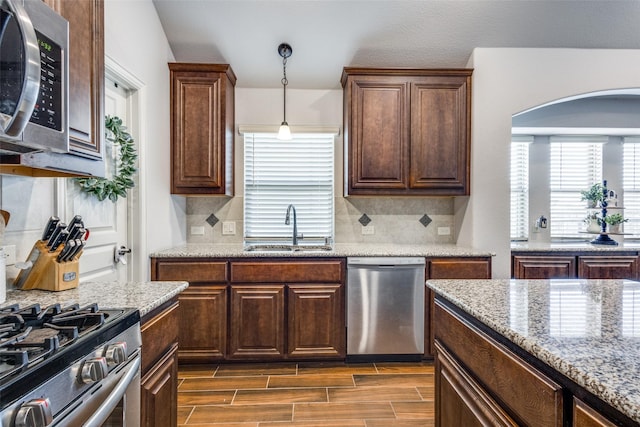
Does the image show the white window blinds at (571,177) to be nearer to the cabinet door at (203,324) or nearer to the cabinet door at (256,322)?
the cabinet door at (256,322)

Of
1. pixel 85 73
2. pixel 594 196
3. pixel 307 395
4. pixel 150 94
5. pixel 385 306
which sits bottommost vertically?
pixel 307 395

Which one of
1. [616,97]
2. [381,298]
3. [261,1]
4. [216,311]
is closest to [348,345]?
[381,298]

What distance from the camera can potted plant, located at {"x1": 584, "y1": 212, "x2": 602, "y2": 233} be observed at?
3975 millimetres

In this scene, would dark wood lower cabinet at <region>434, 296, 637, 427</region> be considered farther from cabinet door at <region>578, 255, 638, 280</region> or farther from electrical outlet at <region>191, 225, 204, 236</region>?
cabinet door at <region>578, 255, 638, 280</region>

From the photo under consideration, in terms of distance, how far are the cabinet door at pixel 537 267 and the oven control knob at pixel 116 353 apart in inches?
131

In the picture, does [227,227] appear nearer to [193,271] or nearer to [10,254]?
[193,271]

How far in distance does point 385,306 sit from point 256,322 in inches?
40.1

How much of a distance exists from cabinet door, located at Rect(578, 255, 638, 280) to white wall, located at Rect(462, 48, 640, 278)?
0.95m

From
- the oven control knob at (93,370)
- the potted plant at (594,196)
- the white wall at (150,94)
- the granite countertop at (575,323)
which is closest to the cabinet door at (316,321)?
the white wall at (150,94)

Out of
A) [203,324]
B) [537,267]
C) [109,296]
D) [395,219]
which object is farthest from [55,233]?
[537,267]

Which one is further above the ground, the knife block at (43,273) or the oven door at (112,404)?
the knife block at (43,273)

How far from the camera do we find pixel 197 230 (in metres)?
3.58

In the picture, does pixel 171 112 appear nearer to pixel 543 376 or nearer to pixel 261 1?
pixel 261 1

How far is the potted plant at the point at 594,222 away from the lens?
3.97 meters
